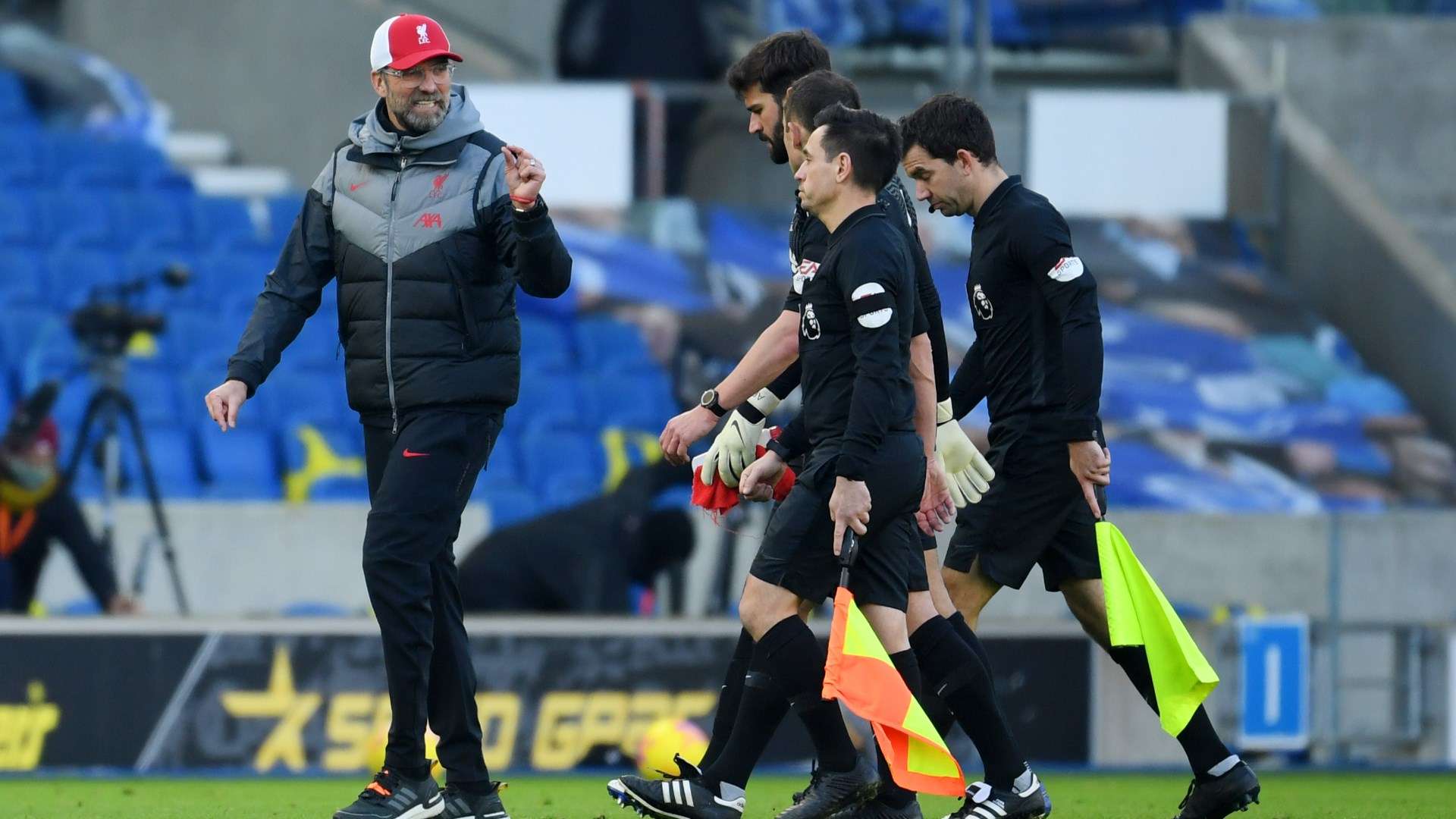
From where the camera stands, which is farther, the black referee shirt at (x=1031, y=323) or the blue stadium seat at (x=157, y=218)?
the blue stadium seat at (x=157, y=218)

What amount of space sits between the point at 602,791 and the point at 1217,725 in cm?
374

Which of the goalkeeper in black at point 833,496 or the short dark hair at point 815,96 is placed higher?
the short dark hair at point 815,96

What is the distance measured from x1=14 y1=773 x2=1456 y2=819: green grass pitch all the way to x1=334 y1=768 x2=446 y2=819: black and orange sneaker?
839 millimetres

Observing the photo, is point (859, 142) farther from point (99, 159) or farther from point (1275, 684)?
point (99, 159)

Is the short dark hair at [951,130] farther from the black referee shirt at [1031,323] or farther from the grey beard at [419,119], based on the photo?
the grey beard at [419,119]


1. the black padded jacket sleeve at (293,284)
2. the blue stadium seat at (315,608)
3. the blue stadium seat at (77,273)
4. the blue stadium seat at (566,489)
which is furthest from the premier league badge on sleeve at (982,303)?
the blue stadium seat at (77,273)

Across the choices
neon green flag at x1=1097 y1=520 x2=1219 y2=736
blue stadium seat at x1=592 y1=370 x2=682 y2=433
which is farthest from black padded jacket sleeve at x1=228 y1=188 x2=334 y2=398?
blue stadium seat at x1=592 y1=370 x2=682 y2=433

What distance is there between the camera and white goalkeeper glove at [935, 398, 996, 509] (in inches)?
260

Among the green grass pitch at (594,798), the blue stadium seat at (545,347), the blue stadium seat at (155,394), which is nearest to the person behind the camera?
the green grass pitch at (594,798)

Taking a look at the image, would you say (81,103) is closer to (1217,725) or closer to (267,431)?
(267,431)

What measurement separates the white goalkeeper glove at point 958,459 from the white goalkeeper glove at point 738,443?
545 mm

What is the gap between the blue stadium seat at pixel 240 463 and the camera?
12672mm

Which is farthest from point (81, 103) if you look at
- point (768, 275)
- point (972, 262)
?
point (972, 262)

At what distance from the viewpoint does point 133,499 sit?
11602 mm
